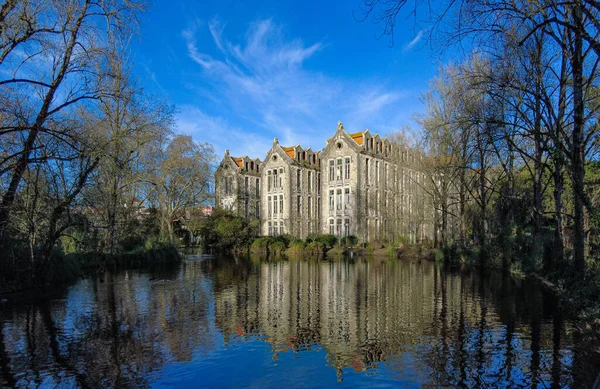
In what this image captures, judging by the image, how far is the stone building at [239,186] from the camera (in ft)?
163

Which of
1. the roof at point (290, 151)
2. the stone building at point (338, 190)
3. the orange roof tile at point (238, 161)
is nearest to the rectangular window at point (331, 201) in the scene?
the stone building at point (338, 190)

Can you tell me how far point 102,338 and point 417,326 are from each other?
7.37 m

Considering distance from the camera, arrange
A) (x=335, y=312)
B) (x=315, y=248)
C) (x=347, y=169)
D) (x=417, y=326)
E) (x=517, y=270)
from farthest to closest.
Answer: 1. (x=347, y=169)
2. (x=315, y=248)
3. (x=517, y=270)
4. (x=335, y=312)
5. (x=417, y=326)

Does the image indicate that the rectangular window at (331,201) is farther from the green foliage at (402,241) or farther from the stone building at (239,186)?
the stone building at (239,186)

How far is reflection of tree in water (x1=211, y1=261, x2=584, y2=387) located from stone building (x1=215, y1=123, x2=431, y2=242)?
19.1 m

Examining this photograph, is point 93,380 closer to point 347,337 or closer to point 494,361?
point 347,337

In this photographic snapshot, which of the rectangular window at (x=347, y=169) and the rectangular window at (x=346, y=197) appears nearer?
the rectangular window at (x=347, y=169)

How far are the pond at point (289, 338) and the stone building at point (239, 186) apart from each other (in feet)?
111

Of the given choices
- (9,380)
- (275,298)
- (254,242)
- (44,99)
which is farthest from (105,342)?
(254,242)

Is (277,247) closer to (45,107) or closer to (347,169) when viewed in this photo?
(347,169)

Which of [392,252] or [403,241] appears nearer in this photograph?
[392,252]

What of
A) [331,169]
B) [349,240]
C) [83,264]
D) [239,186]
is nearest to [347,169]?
[331,169]

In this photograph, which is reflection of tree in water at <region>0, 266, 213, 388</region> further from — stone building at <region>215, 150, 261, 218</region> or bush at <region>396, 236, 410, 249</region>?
stone building at <region>215, 150, 261, 218</region>

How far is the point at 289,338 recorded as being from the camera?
29.7 ft
